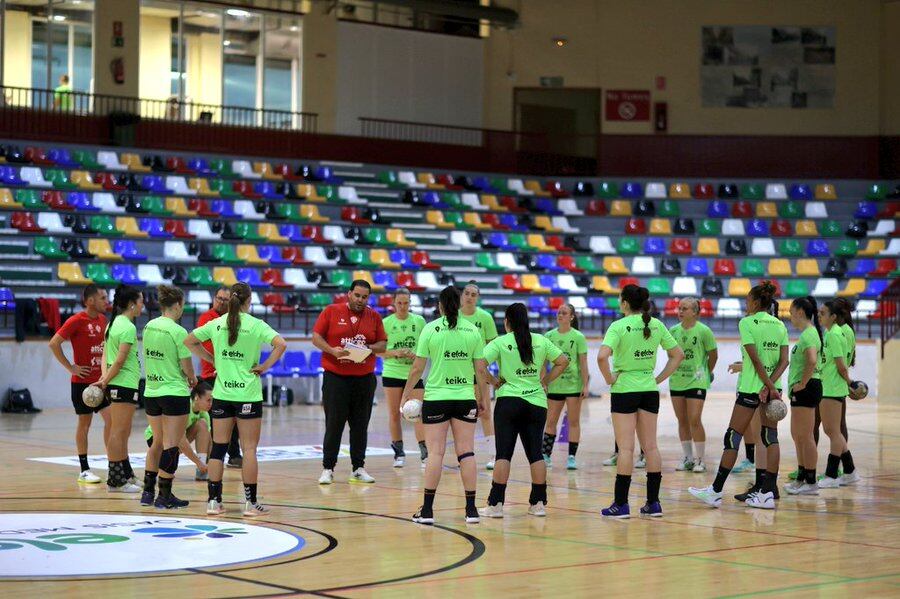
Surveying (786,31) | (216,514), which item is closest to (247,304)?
(216,514)

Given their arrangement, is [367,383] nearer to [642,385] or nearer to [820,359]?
[642,385]

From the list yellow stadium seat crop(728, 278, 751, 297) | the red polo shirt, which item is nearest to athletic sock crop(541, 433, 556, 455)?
the red polo shirt

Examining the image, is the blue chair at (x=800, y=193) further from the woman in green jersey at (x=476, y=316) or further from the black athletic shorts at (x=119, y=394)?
the black athletic shorts at (x=119, y=394)

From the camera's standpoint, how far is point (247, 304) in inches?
433

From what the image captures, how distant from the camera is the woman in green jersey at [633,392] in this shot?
Result: 11.2 meters

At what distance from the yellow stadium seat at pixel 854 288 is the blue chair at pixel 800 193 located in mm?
4899

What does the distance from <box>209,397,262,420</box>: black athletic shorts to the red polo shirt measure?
2365mm

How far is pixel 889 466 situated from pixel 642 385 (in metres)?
5.55

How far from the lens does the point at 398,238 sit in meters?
30.6

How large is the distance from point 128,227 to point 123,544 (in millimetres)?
18565

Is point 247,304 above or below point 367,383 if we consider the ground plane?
above

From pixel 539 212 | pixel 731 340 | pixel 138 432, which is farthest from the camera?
pixel 539 212

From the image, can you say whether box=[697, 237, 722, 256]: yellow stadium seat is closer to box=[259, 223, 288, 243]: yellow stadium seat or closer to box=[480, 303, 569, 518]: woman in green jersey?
box=[259, 223, 288, 243]: yellow stadium seat

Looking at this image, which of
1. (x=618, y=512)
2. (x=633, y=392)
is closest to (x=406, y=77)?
(x=633, y=392)
